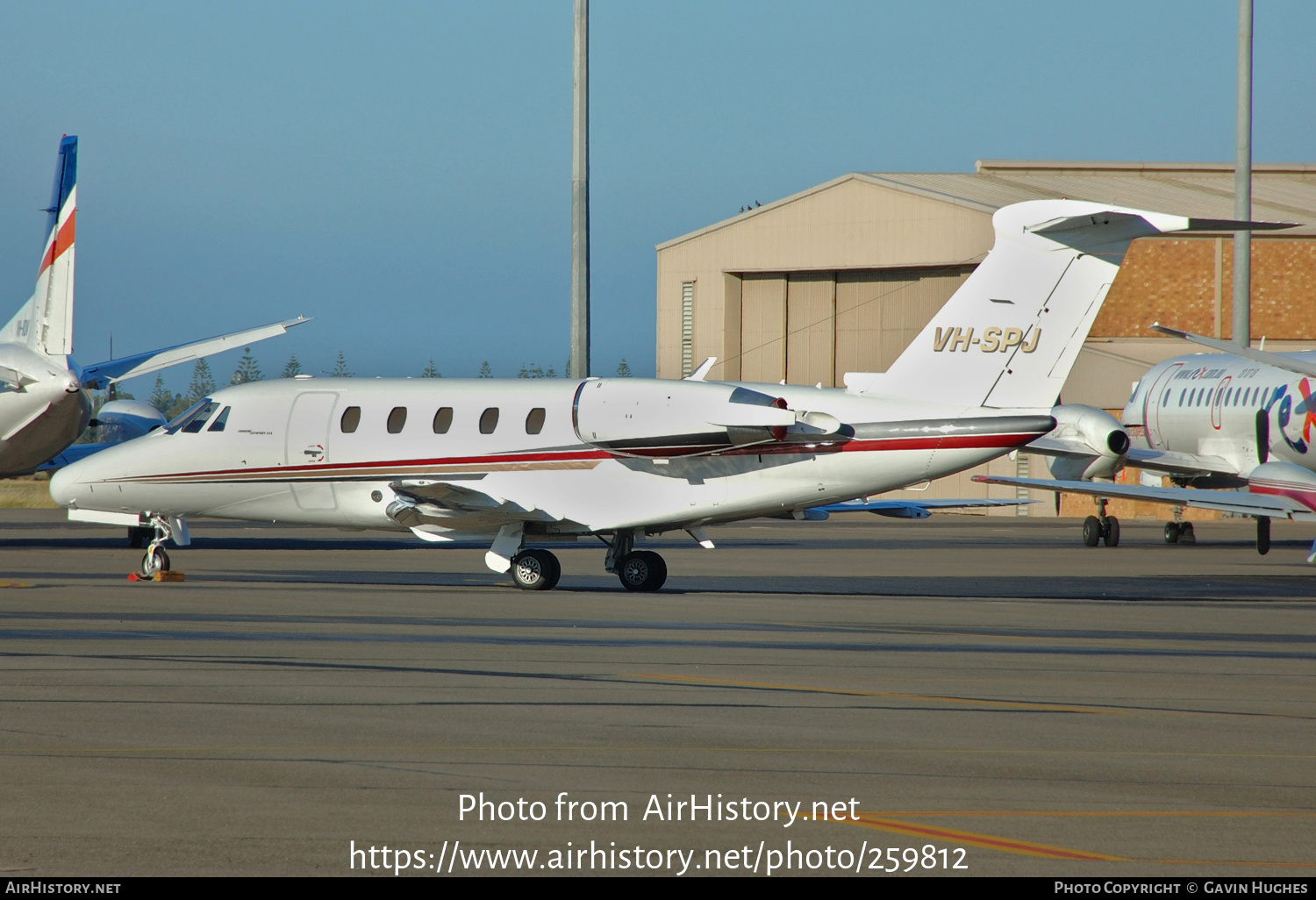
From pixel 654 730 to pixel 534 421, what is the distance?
11645 mm

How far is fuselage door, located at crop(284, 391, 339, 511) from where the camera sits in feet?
70.9

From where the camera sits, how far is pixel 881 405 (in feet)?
63.8

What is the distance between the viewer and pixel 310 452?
71.1 ft

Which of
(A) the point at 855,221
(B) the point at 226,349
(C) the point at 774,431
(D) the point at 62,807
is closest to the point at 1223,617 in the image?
(C) the point at 774,431

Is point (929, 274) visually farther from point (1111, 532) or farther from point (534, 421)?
point (534, 421)

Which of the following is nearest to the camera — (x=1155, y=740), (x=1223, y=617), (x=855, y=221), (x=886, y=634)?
(x=1155, y=740)

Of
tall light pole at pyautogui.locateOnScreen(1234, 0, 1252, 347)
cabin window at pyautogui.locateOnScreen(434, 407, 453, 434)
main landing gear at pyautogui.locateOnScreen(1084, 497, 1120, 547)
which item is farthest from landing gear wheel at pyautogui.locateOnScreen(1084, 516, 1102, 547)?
cabin window at pyautogui.locateOnScreen(434, 407, 453, 434)

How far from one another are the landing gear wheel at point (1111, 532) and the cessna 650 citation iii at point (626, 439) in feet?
51.1

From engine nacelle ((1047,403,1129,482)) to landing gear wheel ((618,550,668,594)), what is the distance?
1541 centimetres

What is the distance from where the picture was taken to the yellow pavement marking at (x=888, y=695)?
35.2 feet

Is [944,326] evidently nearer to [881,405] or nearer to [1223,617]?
[881,405]

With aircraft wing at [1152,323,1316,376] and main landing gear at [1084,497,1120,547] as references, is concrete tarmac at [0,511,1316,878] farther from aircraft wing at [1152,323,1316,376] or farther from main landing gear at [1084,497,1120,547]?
main landing gear at [1084,497,1120,547]

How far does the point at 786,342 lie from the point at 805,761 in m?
52.2

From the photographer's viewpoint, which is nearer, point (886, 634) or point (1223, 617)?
point (886, 634)
